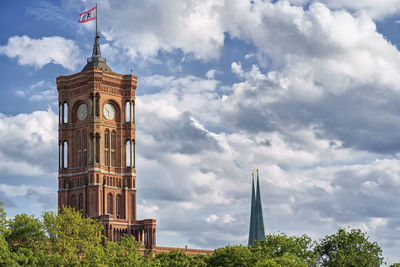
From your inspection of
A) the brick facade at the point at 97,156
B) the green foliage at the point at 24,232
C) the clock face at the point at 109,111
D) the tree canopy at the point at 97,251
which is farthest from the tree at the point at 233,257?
the clock face at the point at 109,111

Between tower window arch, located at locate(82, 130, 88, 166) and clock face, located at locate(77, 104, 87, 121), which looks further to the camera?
clock face, located at locate(77, 104, 87, 121)

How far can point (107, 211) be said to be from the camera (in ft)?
635

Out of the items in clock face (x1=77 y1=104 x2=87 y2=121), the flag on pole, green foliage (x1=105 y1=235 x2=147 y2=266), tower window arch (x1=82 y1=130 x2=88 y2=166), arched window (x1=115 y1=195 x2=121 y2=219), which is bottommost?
green foliage (x1=105 y1=235 x2=147 y2=266)

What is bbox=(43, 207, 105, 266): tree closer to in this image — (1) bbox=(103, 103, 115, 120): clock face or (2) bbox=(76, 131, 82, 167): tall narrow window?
(2) bbox=(76, 131, 82, 167): tall narrow window

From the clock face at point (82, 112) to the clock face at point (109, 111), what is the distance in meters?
4.36

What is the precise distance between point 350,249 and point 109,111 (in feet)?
226

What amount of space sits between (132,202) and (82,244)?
211 ft

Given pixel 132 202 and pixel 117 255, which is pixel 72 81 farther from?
pixel 117 255

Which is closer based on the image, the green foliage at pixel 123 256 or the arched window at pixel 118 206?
the green foliage at pixel 123 256

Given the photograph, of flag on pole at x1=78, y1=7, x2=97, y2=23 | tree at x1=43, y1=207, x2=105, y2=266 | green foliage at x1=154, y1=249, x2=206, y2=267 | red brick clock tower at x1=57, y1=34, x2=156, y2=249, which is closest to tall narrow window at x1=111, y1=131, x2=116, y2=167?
red brick clock tower at x1=57, y1=34, x2=156, y2=249

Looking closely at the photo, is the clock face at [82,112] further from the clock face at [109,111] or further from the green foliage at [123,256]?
the green foliage at [123,256]

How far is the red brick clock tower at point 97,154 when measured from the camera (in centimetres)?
19162

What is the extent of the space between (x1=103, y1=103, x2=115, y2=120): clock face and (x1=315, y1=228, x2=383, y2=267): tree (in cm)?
6239

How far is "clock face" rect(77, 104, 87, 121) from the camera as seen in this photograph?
197500 millimetres
